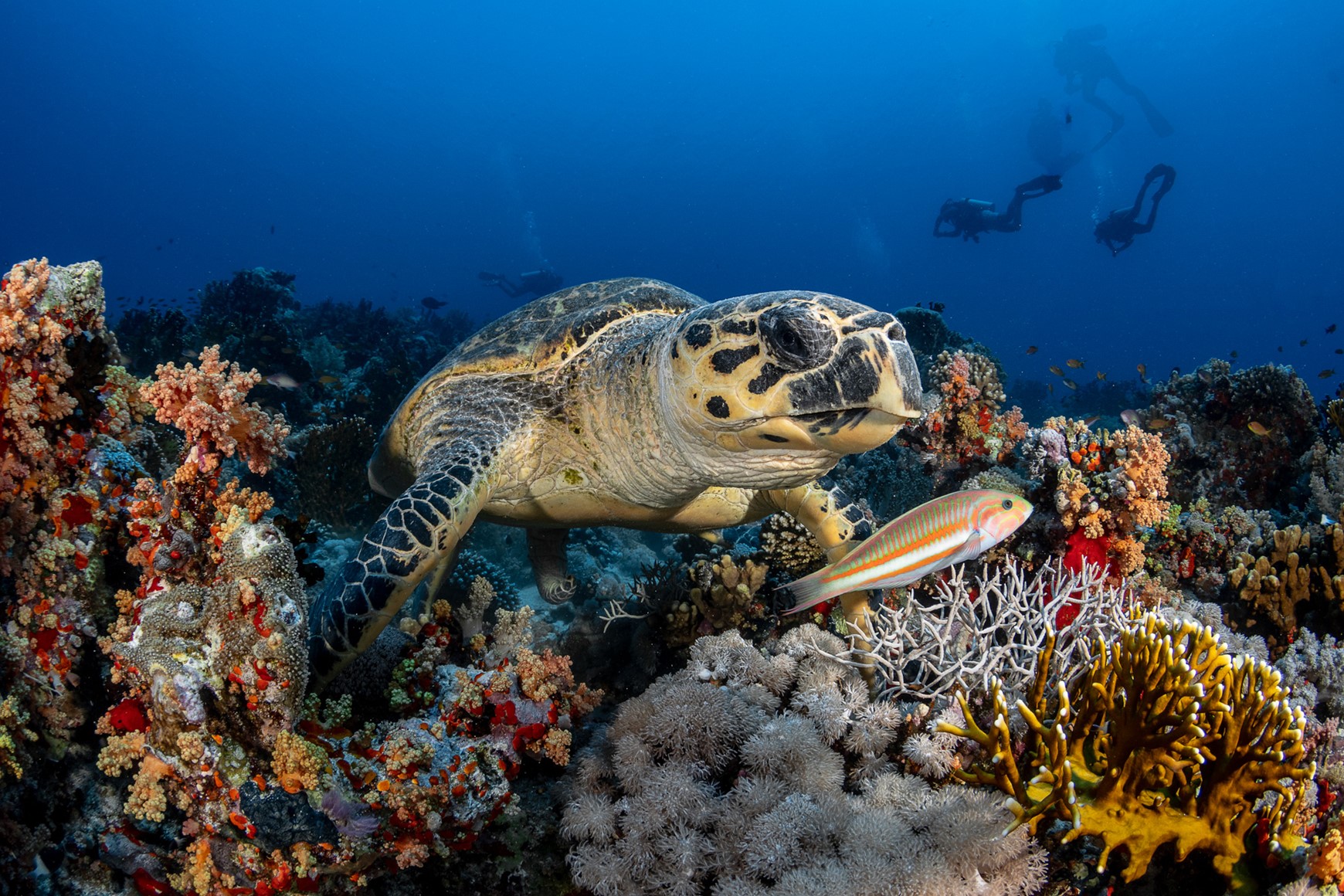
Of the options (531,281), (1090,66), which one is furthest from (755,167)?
(531,281)

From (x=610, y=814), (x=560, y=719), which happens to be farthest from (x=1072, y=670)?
(x=560, y=719)

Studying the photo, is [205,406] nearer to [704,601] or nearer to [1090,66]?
[704,601]

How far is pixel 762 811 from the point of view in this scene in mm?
1665

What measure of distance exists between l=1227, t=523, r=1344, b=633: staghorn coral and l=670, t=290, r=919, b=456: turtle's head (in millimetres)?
2859

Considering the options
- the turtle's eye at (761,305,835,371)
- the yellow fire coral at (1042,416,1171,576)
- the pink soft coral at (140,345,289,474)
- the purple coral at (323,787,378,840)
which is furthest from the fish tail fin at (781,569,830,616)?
the yellow fire coral at (1042,416,1171,576)

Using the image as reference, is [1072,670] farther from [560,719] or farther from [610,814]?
[560,719]

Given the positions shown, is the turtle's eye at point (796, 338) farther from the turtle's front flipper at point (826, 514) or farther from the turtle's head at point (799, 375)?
the turtle's front flipper at point (826, 514)

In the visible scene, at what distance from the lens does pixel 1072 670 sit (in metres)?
2.32

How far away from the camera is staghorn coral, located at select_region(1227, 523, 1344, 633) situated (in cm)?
328

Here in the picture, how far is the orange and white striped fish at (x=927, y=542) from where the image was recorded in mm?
1729

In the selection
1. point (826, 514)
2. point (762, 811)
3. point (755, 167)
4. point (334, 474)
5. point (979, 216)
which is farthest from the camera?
point (755, 167)

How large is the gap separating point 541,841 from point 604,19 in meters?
136

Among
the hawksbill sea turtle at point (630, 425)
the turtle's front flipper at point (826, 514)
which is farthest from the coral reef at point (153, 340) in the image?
the turtle's front flipper at point (826, 514)

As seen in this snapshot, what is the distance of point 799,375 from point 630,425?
112 cm
